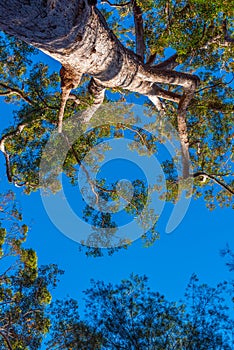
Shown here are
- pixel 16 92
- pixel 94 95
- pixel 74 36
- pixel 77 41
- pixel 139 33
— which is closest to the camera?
pixel 74 36

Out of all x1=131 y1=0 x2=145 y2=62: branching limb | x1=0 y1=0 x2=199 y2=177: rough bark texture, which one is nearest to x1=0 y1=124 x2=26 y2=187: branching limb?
x1=0 y1=0 x2=199 y2=177: rough bark texture

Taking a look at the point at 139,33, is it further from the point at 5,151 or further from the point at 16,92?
the point at 5,151

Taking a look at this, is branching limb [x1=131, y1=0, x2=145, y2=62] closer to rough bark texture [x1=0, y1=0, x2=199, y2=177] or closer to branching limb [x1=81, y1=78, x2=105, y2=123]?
rough bark texture [x1=0, y1=0, x2=199, y2=177]

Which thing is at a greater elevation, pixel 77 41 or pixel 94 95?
pixel 94 95

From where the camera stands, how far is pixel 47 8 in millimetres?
4391

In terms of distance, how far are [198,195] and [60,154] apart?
213 inches

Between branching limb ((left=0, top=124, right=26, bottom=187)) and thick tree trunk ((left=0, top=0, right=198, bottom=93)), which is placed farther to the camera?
branching limb ((left=0, top=124, right=26, bottom=187))

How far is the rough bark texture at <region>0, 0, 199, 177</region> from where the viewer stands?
14.1 feet

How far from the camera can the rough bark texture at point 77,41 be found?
4.30 meters

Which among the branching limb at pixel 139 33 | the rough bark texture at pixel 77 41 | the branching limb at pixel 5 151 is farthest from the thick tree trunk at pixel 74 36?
the branching limb at pixel 5 151

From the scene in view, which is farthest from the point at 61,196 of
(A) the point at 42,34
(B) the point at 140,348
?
(A) the point at 42,34

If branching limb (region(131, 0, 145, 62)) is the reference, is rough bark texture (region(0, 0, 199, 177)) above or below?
below

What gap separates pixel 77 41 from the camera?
5305 millimetres

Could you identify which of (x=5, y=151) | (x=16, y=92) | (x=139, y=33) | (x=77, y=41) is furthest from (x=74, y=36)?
(x=5, y=151)
